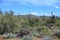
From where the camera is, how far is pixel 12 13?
2686 cm

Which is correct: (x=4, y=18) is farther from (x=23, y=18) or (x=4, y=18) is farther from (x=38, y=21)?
(x=38, y=21)

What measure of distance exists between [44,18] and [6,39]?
608 inches

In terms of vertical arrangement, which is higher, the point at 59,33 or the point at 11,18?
the point at 11,18

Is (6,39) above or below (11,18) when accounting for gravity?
below

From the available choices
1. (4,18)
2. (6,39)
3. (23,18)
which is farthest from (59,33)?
(23,18)

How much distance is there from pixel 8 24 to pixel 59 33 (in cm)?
697

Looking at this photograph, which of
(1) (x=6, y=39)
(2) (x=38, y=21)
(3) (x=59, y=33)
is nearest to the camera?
(1) (x=6, y=39)

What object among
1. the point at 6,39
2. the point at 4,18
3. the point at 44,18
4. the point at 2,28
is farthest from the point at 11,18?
the point at 44,18

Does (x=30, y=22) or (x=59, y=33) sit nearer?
(x=59, y=33)

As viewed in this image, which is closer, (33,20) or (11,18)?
(11,18)

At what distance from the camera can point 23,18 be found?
30.3 meters

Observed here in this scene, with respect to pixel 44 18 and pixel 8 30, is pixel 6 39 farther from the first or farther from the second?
pixel 44 18

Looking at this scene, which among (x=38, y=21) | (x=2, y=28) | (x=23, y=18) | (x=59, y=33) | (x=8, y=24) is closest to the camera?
(x=59, y=33)

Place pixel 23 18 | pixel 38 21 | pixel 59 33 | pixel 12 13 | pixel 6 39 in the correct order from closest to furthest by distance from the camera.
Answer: pixel 6 39 < pixel 59 33 < pixel 12 13 < pixel 23 18 < pixel 38 21
